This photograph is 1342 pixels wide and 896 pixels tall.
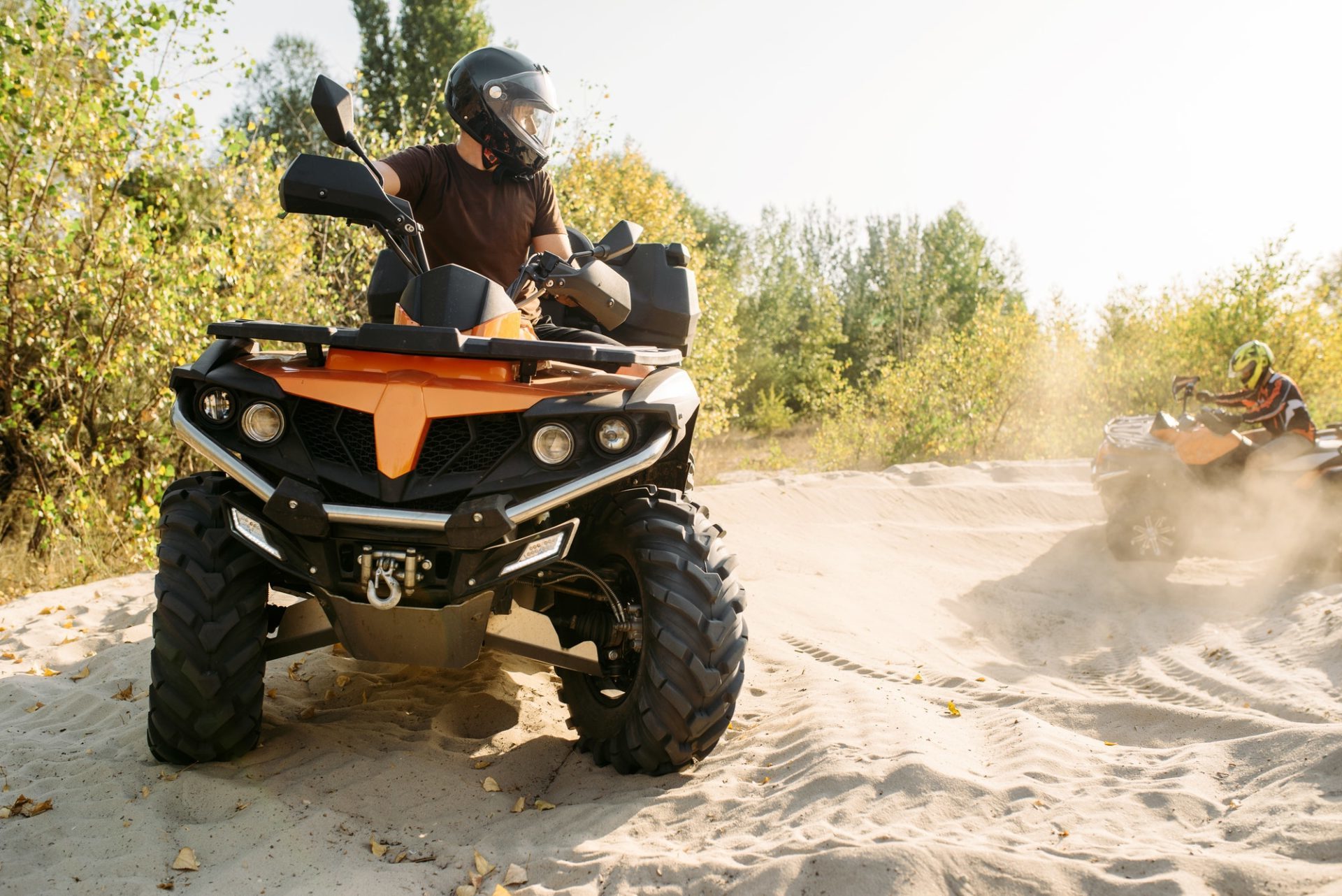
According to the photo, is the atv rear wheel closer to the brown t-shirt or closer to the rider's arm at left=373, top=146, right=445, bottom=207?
the brown t-shirt

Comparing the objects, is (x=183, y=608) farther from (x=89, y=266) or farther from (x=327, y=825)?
(x=89, y=266)

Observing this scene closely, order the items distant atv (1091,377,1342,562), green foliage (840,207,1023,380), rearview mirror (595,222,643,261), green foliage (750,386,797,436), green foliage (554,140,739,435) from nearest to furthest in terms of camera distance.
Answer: rearview mirror (595,222,643,261)
distant atv (1091,377,1342,562)
green foliage (554,140,739,435)
green foliage (750,386,797,436)
green foliage (840,207,1023,380)

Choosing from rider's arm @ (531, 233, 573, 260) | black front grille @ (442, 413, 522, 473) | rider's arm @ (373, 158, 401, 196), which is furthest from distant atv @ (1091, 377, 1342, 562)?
black front grille @ (442, 413, 522, 473)

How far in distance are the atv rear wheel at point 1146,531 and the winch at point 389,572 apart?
699 centimetres

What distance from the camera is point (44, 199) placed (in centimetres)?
659

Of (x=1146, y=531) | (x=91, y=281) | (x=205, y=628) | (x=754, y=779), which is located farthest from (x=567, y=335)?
(x=1146, y=531)

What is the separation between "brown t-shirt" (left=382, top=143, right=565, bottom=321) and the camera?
13.0 feet

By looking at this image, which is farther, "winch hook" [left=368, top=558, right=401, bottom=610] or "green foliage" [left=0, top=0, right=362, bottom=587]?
"green foliage" [left=0, top=0, right=362, bottom=587]

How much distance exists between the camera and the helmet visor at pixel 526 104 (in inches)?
139

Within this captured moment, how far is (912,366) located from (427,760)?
1330cm

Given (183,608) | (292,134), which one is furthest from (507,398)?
(292,134)

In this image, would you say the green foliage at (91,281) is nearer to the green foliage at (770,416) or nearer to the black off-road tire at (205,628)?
the black off-road tire at (205,628)

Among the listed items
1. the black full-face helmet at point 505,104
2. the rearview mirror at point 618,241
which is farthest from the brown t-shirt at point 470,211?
the rearview mirror at point 618,241

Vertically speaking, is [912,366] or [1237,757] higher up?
[912,366]
